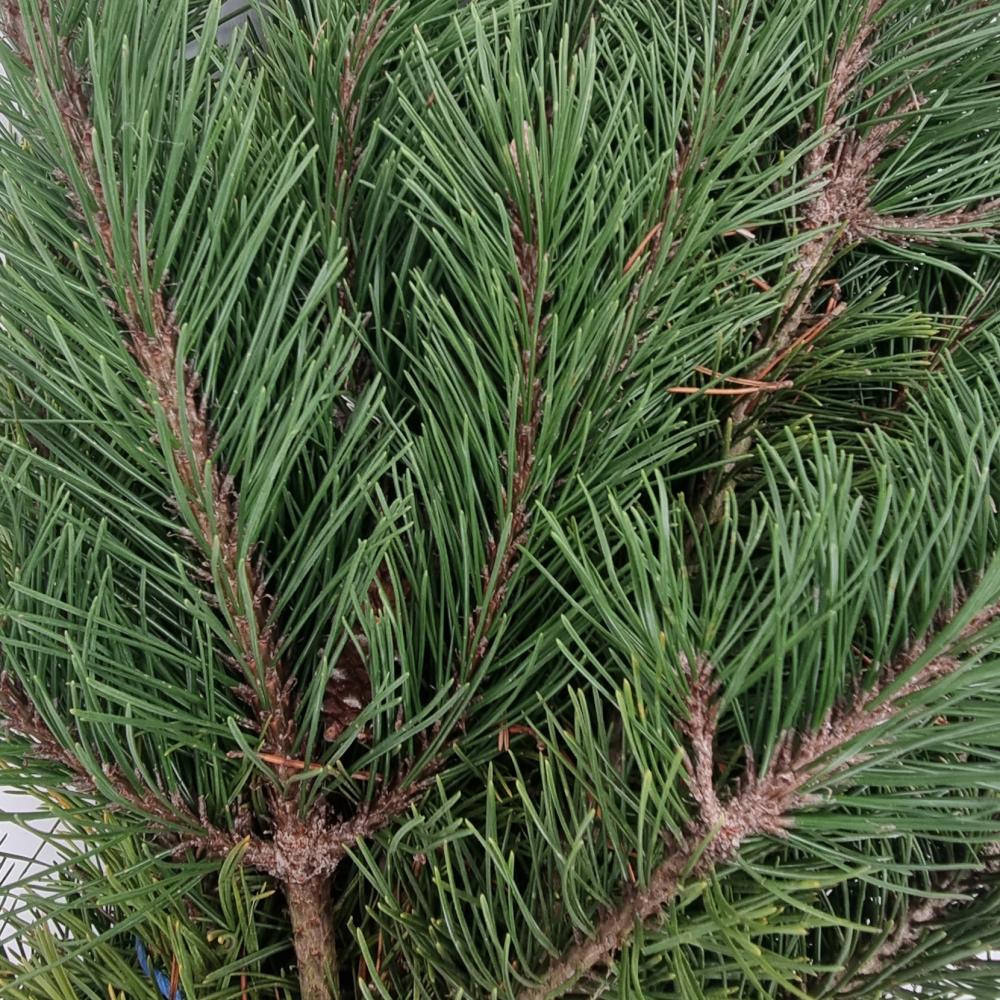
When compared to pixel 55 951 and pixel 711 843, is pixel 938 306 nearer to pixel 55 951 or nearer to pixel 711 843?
pixel 711 843

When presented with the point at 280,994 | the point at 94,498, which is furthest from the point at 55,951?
the point at 94,498

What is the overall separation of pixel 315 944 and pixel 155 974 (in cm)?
8

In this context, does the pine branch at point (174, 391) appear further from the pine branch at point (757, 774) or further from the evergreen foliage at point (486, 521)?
the pine branch at point (757, 774)

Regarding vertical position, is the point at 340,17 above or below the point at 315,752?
above

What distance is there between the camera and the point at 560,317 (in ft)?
0.80

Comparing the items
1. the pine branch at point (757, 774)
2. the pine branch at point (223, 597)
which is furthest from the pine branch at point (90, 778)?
the pine branch at point (757, 774)

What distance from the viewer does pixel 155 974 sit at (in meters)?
0.30

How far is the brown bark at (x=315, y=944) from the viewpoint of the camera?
27cm

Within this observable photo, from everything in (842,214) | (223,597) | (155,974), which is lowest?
(155,974)

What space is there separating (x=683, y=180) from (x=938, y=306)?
157mm

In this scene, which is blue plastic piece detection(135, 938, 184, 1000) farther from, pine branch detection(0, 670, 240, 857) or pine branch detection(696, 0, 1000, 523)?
pine branch detection(696, 0, 1000, 523)

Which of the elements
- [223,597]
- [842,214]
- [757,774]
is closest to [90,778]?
[223,597]

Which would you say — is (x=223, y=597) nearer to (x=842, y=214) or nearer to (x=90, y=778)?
(x=90, y=778)

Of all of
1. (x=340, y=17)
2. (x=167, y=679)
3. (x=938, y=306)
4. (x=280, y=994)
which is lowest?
(x=280, y=994)
